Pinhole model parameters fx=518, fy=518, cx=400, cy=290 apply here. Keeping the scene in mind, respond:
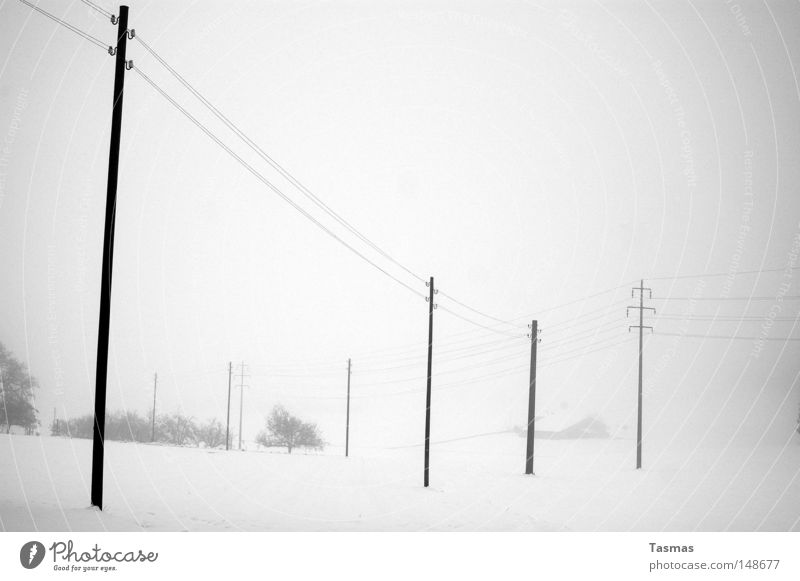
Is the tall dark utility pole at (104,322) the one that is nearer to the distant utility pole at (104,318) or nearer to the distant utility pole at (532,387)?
the distant utility pole at (104,318)

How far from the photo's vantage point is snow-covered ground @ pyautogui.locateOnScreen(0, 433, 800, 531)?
1224 cm

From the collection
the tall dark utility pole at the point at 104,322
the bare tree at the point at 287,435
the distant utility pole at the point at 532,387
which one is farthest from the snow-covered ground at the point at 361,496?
the bare tree at the point at 287,435

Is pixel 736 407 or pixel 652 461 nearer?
pixel 652 461

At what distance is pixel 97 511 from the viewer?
396 inches

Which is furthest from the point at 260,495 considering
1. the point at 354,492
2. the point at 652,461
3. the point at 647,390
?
the point at 647,390

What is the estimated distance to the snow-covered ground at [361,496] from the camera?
12242mm

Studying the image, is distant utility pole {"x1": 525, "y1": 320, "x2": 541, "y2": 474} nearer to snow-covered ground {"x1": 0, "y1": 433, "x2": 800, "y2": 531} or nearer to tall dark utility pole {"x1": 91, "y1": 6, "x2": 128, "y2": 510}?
snow-covered ground {"x1": 0, "y1": 433, "x2": 800, "y2": 531}

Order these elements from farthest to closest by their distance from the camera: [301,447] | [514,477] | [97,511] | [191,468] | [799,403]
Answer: [301,447] → [799,403] → [514,477] → [191,468] → [97,511]

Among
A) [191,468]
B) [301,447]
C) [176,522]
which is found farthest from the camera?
[301,447]

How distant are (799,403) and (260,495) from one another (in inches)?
2269

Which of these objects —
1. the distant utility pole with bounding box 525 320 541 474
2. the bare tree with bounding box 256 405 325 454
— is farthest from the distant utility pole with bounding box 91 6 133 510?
the bare tree with bounding box 256 405 325 454

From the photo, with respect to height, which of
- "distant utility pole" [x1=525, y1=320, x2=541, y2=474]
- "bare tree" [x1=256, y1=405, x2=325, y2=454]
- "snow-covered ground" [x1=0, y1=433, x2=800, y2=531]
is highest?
"distant utility pole" [x1=525, y1=320, x2=541, y2=474]

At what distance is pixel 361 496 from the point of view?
19.0 metres
